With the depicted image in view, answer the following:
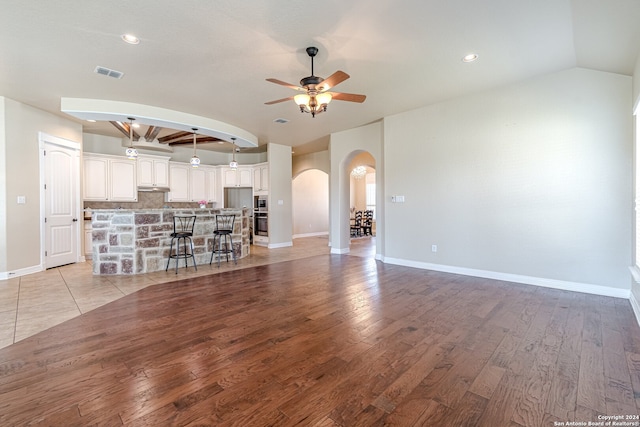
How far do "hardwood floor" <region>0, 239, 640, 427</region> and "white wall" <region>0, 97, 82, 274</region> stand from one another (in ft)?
9.63

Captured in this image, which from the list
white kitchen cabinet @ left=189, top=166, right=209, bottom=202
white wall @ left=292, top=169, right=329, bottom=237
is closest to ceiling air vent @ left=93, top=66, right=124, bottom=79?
white kitchen cabinet @ left=189, top=166, right=209, bottom=202

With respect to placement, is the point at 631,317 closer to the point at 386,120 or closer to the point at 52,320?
the point at 386,120

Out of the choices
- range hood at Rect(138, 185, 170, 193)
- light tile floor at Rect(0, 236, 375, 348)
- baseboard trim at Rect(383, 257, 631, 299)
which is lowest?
light tile floor at Rect(0, 236, 375, 348)

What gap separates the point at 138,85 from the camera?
164 inches

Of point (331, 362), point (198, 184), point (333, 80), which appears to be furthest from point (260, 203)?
point (331, 362)

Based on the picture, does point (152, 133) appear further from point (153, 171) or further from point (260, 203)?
point (260, 203)

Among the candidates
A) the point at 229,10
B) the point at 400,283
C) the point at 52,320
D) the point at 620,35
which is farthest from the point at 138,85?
the point at 620,35

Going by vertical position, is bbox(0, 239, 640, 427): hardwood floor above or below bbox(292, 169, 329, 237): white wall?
below

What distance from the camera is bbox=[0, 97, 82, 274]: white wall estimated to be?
472cm

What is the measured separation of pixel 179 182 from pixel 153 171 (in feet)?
2.50

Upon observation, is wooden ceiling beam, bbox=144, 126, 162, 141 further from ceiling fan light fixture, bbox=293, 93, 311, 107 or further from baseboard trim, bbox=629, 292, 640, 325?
baseboard trim, bbox=629, 292, 640, 325

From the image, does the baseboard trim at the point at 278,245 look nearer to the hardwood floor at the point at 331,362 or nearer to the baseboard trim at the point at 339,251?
the baseboard trim at the point at 339,251

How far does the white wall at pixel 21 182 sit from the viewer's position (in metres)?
4.72

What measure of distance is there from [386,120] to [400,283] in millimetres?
3311
